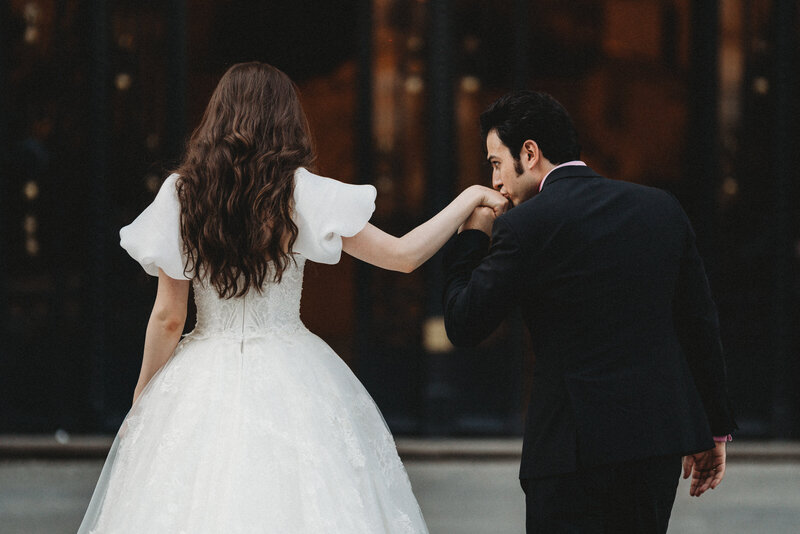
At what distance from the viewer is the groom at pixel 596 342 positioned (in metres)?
2.48

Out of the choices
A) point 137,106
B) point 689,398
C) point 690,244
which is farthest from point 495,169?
point 137,106

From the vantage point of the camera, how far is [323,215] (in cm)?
289

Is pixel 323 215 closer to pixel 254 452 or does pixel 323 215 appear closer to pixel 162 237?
pixel 162 237

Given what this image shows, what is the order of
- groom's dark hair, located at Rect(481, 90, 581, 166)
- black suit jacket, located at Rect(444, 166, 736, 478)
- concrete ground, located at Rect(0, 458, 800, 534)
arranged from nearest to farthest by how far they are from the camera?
1. black suit jacket, located at Rect(444, 166, 736, 478)
2. groom's dark hair, located at Rect(481, 90, 581, 166)
3. concrete ground, located at Rect(0, 458, 800, 534)

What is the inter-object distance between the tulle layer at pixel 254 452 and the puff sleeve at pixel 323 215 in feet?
1.18

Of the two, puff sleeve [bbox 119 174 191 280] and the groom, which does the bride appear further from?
the groom

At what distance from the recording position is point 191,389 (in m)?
2.97

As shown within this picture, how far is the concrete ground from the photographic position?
543cm

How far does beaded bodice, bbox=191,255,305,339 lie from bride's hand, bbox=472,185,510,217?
25.4 inches

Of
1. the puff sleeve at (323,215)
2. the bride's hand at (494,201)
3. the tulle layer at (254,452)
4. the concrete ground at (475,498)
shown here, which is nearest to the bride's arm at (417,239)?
the bride's hand at (494,201)

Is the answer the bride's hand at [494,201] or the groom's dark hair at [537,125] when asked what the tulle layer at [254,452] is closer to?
the bride's hand at [494,201]

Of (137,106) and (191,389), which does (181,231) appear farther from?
(137,106)

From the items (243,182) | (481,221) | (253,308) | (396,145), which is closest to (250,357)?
(253,308)

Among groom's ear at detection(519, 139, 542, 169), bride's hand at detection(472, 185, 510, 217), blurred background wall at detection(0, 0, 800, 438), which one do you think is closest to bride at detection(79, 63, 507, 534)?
bride's hand at detection(472, 185, 510, 217)
